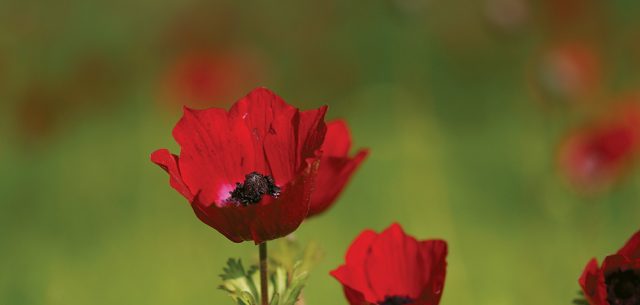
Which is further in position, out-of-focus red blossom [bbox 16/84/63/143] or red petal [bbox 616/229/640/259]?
out-of-focus red blossom [bbox 16/84/63/143]

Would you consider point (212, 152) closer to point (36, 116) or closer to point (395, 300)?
point (395, 300)

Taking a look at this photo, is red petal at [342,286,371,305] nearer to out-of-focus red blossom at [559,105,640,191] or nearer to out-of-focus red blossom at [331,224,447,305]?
out-of-focus red blossom at [331,224,447,305]

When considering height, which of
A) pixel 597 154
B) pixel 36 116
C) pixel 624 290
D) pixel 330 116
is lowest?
pixel 624 290

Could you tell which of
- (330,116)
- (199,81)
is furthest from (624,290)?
(330,116)

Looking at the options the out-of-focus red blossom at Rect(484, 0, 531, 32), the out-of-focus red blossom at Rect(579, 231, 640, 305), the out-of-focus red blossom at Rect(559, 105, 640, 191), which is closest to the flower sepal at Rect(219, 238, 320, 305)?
the out-of-focus red blossom at Rect(579, 231, 640, 305)

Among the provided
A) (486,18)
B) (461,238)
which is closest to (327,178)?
(486,18)

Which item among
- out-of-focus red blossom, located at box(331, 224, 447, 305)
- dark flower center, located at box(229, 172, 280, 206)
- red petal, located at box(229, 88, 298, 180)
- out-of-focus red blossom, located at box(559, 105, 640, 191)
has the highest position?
out-of-focus red blossom, located at box(559, 105, 640, 191)

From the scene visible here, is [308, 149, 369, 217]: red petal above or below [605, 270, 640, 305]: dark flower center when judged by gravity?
above
